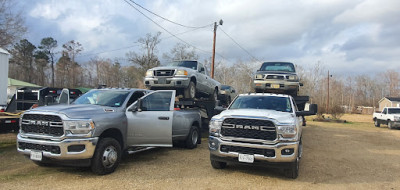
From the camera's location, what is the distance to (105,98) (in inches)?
274

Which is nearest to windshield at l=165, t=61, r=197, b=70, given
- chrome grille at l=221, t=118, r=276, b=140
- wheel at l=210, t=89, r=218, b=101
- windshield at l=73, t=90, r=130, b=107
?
wheel at l=210, t=89, r=218, b=101

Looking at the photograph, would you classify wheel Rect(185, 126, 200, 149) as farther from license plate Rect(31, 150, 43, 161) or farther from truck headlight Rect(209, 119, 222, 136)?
license plate Rect(31, 150, 43, 161)

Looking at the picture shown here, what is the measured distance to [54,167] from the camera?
6445 millimetres

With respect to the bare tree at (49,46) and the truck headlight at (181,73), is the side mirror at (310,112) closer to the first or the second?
the truck headlight at (181,73)

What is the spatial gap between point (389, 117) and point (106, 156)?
23446mm

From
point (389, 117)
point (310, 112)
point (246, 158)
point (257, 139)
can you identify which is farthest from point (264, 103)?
point (389, 117)

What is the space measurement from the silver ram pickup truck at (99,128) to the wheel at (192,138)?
41.1 inches

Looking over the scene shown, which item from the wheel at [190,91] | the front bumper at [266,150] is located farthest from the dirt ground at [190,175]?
the wheel at [190,91]

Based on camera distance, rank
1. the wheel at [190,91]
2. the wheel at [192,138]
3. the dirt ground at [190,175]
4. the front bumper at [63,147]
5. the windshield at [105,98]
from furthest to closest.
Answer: the wheel at [190,91] < the wheel at [192,138] < the windshield at [105,98] < the dirt ground at [190,175] < the front bumper at [63,147]

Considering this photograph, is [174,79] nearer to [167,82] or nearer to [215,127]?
[167,82]

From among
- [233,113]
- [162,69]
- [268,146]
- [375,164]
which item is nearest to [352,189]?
[268,146]

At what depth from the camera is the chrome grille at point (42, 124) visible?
5.36 metres

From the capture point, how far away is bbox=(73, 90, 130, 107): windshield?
268 inches

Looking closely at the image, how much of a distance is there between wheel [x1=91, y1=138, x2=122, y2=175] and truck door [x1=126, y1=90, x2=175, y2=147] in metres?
0.65
